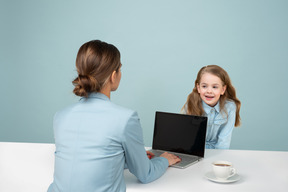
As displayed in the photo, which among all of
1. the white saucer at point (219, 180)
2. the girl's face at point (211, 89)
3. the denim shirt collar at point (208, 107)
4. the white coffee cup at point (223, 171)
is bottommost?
the white saucer at point (219, 180)

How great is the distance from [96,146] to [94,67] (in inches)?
11.7

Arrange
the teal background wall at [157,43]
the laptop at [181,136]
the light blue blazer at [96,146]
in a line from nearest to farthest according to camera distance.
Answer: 1. the light blue blazer at [96,146]
2. the laptop at [181,136]
3. the teal background wall at [157,43]

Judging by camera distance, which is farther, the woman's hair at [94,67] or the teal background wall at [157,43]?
the teal background wall at [157,43]

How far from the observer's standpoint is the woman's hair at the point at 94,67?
49.9 inches

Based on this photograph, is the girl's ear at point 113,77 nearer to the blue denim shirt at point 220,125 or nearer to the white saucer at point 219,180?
the white saucer at point 219,180

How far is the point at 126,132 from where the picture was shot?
122 cm

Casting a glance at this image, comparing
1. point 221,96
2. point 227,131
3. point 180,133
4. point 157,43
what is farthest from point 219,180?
point 157,43

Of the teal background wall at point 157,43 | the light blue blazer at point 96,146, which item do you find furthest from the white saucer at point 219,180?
the teal background wall at point 157,43

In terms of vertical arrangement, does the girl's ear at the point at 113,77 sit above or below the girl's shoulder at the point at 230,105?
above

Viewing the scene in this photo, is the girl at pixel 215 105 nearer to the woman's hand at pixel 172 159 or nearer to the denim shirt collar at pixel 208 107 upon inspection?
the denim shirt collar at pixel 208 107

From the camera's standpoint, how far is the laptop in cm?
171

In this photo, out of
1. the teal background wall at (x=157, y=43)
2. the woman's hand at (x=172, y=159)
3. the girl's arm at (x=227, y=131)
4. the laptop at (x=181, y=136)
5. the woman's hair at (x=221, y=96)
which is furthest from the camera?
the teal background wall at (x=157, y=43)

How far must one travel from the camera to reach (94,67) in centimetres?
127

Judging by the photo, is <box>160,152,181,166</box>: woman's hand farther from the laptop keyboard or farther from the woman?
the woman
